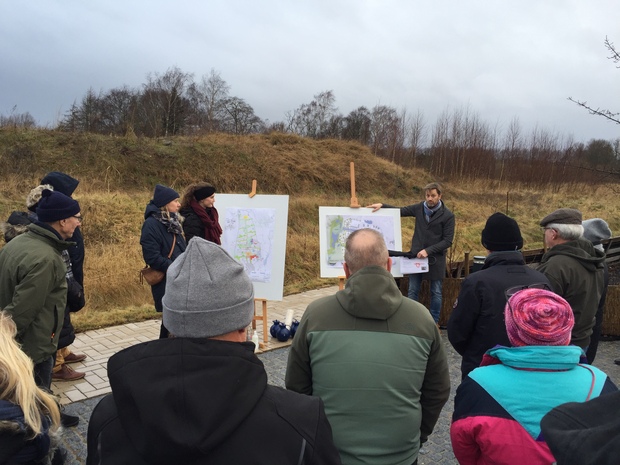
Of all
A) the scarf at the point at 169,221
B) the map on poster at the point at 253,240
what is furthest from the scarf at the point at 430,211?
the scarf at the point at 169,221

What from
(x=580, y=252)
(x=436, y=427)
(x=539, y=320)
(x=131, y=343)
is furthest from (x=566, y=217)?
(x=131, y=343)

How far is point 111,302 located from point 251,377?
777 cm

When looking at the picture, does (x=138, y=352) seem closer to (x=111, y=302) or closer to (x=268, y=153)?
(x=111, y=302)

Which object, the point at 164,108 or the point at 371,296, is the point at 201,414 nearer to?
the point at 371,296

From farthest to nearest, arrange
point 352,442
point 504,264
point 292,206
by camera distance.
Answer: point 292,206 < point 504,264 < point 352,442

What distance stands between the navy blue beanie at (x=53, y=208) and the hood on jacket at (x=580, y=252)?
3.77 metres

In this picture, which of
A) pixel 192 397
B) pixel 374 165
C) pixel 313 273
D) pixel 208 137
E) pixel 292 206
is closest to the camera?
pixel 192 397

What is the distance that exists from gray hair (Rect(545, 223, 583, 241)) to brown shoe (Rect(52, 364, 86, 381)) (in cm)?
470

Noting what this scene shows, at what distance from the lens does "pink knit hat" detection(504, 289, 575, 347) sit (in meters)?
1.70

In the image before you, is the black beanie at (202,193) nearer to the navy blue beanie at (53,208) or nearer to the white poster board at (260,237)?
the white poster board at (260,237)

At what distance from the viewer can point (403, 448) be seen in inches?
74.0

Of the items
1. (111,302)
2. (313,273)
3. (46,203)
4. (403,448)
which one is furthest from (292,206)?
(403,448)

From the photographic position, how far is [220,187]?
2012 centimetres

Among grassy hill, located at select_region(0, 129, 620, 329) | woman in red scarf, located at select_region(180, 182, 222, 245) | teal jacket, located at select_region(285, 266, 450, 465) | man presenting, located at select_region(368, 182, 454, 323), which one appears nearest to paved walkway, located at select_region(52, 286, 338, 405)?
grassy hill, located at select_region(0, 129, 620, 329)
